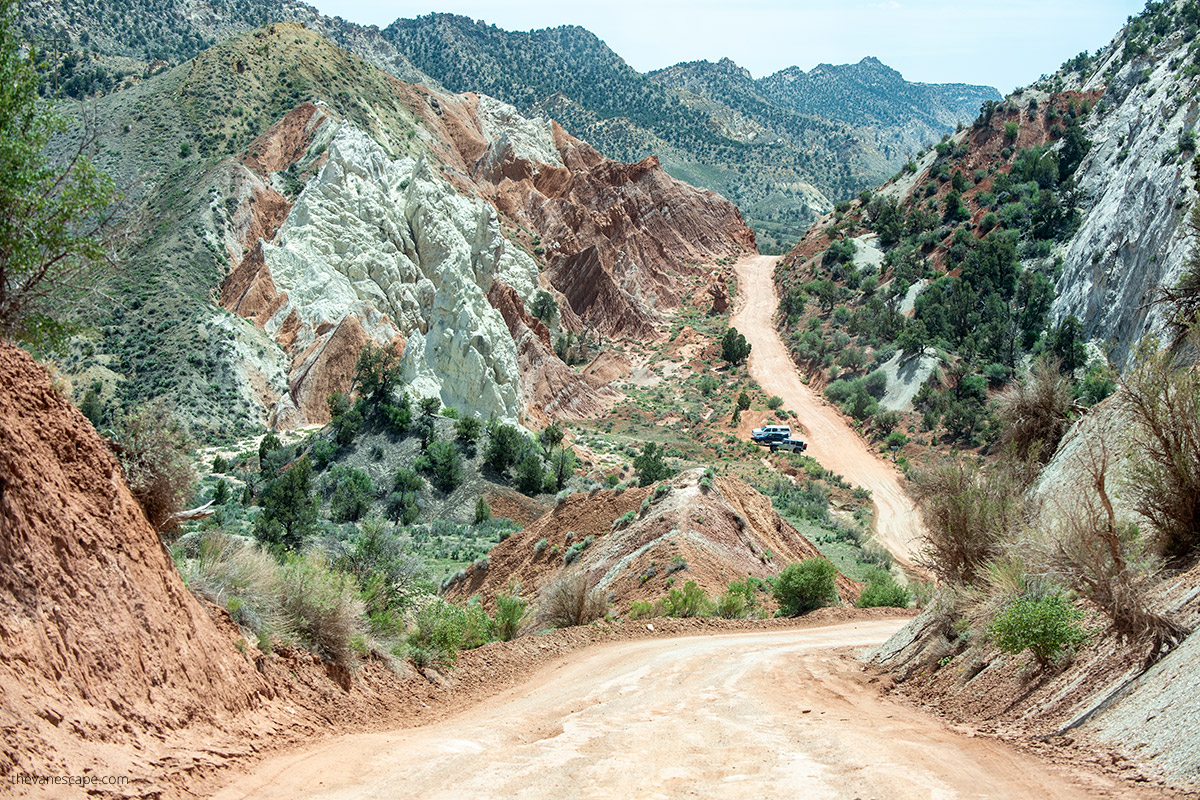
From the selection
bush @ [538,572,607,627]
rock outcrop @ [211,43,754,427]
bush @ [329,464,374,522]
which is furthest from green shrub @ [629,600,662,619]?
rock outcrop @ [211,43,754,427]

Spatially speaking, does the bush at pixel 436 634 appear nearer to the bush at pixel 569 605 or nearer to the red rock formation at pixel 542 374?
the bush at pixel 569 605

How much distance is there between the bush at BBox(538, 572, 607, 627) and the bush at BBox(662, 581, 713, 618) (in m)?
1.62

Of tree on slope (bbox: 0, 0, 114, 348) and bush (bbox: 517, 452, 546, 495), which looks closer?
tree on slope (bbox: 0, 0, 114, 348)

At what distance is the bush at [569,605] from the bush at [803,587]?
489 centimetres

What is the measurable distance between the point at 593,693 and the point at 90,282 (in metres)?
8.16

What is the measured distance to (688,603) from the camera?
803 inches

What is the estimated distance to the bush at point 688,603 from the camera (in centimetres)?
2025

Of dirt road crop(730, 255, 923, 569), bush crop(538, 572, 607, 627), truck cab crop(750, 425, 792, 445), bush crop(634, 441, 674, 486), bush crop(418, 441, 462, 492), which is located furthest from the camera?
truck cab crop(750, 425, 792, 445)

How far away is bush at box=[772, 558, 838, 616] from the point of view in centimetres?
2172

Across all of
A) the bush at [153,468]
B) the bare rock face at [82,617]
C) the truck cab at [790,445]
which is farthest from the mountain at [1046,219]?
the bare rock face at [82,617]

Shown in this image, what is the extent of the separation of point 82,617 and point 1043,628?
31.1 feet

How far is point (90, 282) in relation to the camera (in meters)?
9.59

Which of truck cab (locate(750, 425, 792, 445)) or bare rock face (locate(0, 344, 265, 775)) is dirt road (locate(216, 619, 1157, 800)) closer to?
bare rock face (locate(0, 344, 265, 775))

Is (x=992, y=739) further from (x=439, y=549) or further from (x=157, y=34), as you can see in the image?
(x=157, y=34)
